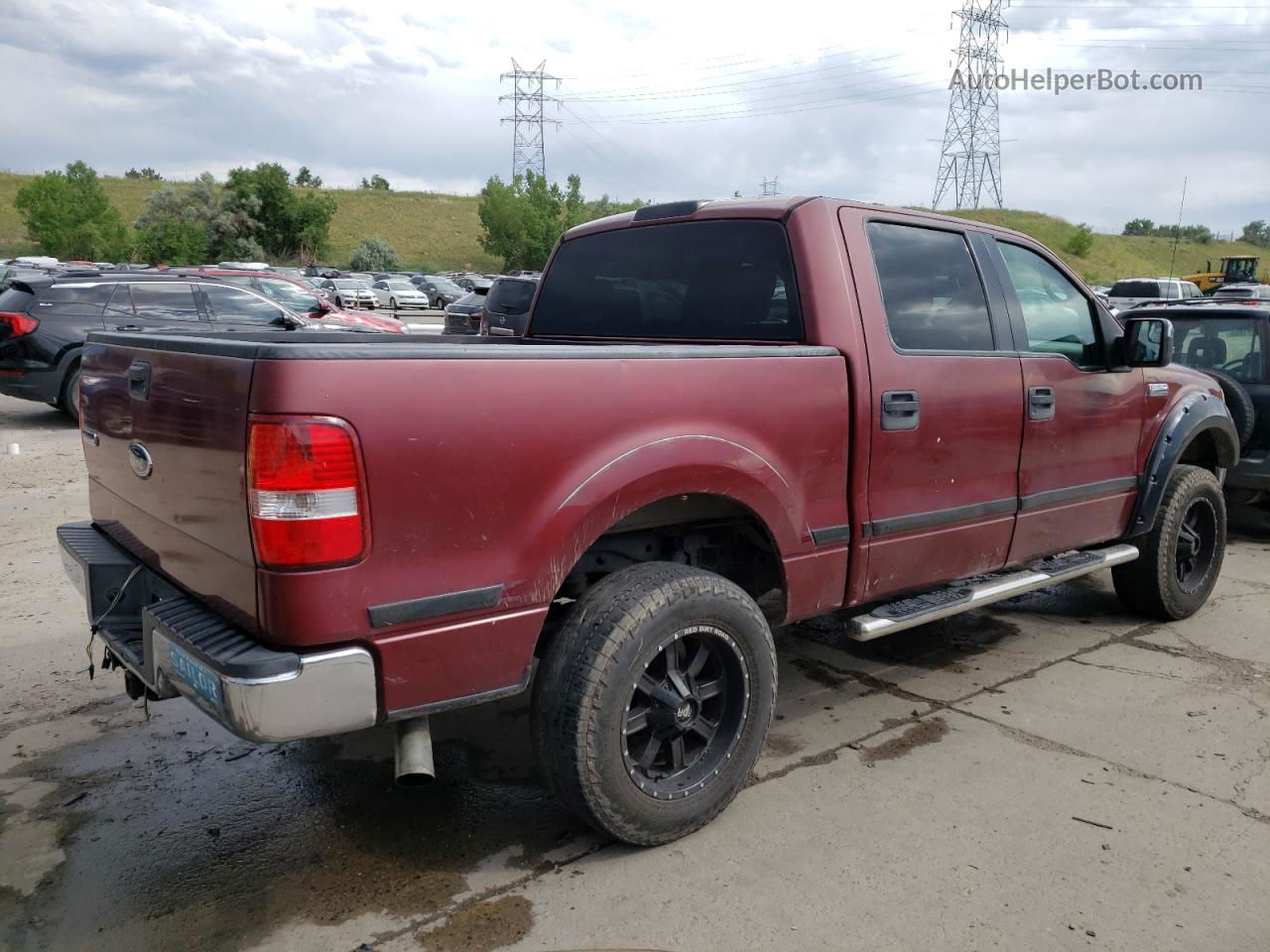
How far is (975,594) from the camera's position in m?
3.87

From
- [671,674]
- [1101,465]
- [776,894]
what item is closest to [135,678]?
[671,674]

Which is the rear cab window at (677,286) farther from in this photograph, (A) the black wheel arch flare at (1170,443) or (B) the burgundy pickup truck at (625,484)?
(A) the black wheel arch flare at (1170,443)

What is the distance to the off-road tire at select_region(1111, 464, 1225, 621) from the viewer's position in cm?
493

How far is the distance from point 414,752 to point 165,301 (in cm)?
1090

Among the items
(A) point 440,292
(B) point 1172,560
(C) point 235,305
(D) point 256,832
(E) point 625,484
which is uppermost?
(A) point 440,292

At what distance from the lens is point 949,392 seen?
12.0ft

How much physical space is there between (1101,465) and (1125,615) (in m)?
1.27

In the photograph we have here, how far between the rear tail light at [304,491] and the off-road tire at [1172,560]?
4217 millimetres

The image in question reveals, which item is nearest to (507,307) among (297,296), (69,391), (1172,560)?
(1172,560)

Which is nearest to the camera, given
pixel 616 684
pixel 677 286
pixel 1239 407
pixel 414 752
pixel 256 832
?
pixel 414 752

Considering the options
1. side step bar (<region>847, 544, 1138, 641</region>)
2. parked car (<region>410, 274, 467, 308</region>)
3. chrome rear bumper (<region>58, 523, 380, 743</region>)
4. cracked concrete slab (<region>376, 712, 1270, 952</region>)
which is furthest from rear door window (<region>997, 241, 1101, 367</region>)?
parked car (<region>410, 274, 467, 308</region>)

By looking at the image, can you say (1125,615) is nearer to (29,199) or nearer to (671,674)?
(671,674)

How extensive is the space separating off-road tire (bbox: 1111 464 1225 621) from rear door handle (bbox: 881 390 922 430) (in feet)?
7.09

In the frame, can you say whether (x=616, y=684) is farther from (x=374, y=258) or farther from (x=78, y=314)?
(x=374, y=258)
